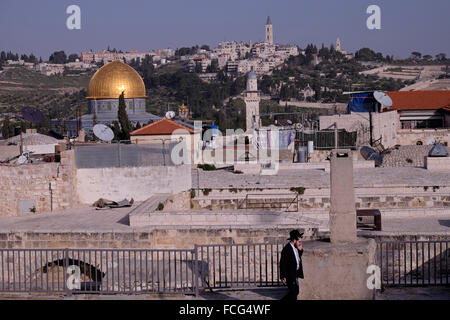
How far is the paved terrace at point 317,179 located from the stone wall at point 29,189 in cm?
330

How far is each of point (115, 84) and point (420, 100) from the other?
21.3 meters

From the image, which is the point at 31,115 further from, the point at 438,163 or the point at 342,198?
the point at 342,198

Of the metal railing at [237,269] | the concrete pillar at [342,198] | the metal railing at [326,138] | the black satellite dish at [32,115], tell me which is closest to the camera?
the concrete pillar at [342,198]

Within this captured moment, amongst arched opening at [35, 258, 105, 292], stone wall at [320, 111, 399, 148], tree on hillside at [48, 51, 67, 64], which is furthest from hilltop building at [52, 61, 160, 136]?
tree on hillside at [48, 51, 67, 64]

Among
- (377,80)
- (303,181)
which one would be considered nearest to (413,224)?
(303,181)

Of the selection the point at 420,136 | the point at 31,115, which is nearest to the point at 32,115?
the point at 31,115

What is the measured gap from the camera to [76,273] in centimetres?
932

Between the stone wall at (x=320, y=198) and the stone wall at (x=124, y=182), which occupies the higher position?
the stone wall at (x=124, y=182)

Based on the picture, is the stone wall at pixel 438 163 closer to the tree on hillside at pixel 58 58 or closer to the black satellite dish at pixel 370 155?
the black satellite dish at pixel 370 155

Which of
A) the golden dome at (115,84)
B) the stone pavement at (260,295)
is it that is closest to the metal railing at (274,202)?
the stone pavement at (260,295)

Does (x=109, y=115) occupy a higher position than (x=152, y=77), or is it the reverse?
(x=152, y=77)

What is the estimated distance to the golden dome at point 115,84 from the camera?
171 ft
